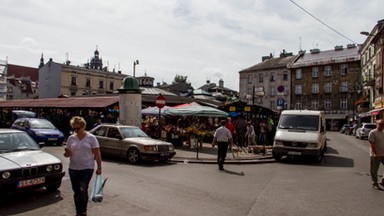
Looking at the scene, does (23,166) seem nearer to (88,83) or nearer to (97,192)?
(97,192)

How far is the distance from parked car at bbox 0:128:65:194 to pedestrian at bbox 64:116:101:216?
1.73 metres

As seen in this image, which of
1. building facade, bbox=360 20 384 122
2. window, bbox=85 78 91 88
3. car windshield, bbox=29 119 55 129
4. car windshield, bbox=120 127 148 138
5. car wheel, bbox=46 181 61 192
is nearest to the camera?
car wheel, bbox=46 181 61 192

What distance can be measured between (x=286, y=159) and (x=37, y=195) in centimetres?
1077

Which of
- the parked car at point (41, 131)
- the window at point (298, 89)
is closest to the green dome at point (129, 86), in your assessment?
the parked car at point (41, 131)

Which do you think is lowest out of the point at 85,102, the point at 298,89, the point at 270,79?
the point at 85,102

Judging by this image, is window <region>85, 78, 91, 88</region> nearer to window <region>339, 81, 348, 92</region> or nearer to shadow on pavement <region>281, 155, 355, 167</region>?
window <region>339, 81, 348, 92</region>

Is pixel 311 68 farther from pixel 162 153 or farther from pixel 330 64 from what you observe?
pixel 162 153

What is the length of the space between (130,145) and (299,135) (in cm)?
698

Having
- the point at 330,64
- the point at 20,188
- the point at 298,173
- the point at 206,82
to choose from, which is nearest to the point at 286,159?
the point at 298,173

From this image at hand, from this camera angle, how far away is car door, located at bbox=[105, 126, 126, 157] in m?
12.8

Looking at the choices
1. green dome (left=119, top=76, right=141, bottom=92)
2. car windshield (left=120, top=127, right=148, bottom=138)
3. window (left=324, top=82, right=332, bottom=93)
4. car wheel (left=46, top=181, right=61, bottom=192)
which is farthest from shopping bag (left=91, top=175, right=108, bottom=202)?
window (left=324, top=82, right=332, bottom=93)

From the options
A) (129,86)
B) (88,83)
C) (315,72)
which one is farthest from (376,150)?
(88,83)

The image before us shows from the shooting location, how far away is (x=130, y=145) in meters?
12.5

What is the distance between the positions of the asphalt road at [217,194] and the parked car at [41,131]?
711 cm
